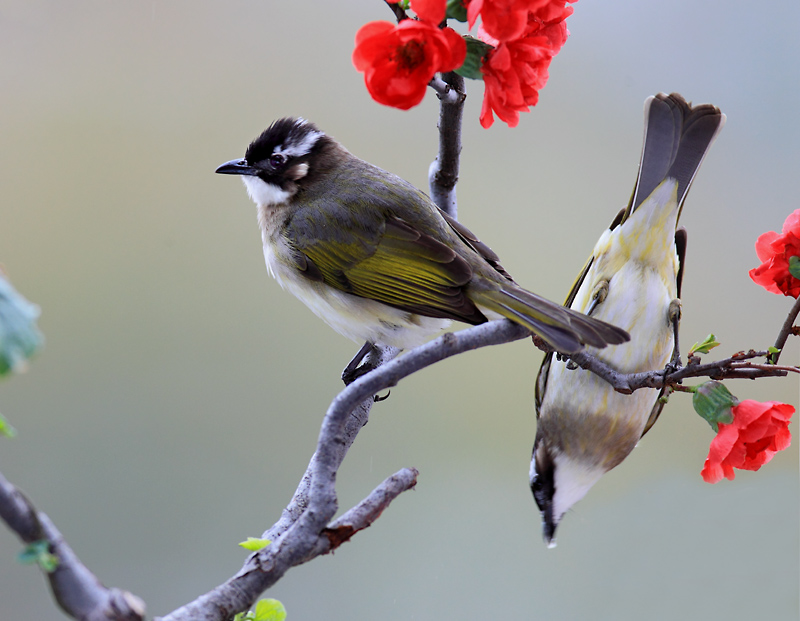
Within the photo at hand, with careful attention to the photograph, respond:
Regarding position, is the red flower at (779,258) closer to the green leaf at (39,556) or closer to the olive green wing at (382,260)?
the olive green wing at (382,260)

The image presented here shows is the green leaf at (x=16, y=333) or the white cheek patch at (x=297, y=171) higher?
the white cheek patch at (x=297, y=171)

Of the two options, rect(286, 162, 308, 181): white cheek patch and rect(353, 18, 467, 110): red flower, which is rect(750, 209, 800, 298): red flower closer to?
rect(353, 18, 467, 110): red flower

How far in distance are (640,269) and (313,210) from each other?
505 millimetres

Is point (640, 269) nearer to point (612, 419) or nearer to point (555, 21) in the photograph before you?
point (612, 419)

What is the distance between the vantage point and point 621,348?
93cm

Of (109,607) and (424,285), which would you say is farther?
(424,285)

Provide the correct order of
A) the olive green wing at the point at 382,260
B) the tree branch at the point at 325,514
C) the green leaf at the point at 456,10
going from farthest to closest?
the olive green wing at the point at 382,260 → the green leaf at the point at 456,10 → the tree branch at the point at 325,514

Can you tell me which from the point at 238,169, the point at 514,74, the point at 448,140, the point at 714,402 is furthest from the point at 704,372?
the point at 238,169

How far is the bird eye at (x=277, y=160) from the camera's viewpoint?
3.39ft

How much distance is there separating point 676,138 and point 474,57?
435 mm

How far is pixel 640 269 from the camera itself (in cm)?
97

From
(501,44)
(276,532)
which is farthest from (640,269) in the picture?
(276,532)

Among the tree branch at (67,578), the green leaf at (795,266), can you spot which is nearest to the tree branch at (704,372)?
the green leaf at (795,266)

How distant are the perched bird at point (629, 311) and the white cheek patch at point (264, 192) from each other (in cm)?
50
